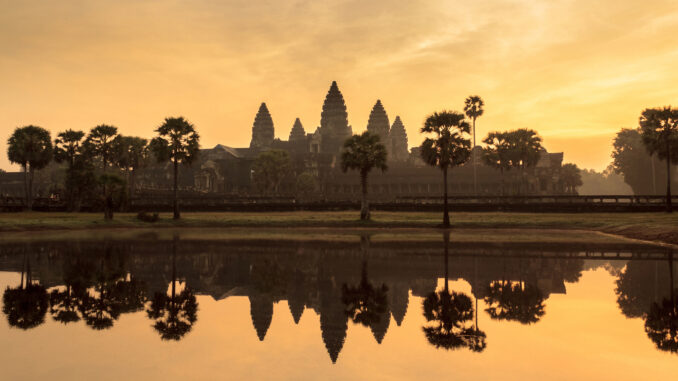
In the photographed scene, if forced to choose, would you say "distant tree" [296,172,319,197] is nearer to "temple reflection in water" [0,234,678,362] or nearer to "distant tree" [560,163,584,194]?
"distant tree" [560,163,584,194]

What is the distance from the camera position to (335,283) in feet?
56.4

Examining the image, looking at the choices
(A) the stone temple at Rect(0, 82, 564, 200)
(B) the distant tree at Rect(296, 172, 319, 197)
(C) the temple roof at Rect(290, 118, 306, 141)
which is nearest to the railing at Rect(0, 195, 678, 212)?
(A) the stone temple at Rect(0, 82, 564, 200)

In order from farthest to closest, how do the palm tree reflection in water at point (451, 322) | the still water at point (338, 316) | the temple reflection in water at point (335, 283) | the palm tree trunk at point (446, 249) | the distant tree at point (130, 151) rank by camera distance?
the distant tree at point (130, 151) < the palm tree trunk at point (446, 249) < the temple reflection in water at point (335, 283) < the palm tree reflection in water at point (451, 322) < the still water at point (338, 316)

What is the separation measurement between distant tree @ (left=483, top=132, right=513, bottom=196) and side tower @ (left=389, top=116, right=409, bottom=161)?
77.8 metres

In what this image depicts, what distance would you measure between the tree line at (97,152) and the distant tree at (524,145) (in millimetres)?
51163

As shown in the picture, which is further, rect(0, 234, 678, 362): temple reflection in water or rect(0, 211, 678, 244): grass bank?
rect(0, 211, 678, 244): grass bank

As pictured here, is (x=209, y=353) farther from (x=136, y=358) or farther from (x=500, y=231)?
(x=500, y=231)

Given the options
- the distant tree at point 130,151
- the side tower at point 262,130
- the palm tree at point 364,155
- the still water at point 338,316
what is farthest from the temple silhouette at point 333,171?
the still water at point 338,316

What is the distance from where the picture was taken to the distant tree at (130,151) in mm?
72125

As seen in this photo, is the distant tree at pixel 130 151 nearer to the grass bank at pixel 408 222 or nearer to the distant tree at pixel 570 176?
the grass bank at pixel 408 222

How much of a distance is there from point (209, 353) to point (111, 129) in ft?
224

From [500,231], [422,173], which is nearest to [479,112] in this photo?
[422,173]

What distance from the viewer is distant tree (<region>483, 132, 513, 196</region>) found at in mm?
85125

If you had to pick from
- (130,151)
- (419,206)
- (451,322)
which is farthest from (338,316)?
(130,151)
